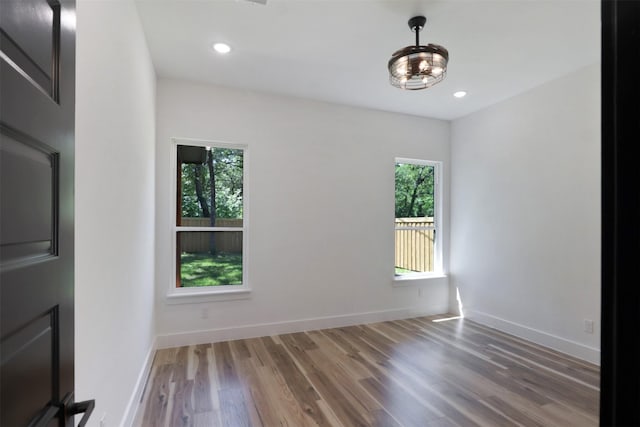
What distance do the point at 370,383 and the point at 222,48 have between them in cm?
309

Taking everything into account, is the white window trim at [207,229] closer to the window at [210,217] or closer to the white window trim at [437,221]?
the window at [210,217]

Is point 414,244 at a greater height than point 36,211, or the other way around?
point 36,211

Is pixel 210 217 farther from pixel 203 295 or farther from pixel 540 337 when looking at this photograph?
pixel 540 337

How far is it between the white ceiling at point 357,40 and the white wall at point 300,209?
360mm

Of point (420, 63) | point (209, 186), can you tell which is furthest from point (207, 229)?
point (420, 63)

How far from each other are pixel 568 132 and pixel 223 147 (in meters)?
3.66

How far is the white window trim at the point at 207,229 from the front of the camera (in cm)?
333

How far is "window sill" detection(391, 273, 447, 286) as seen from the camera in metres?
4.28

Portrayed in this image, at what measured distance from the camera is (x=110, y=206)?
159 cm

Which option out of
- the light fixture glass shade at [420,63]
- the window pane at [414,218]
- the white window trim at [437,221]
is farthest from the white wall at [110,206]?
the white window trim at [437,221]

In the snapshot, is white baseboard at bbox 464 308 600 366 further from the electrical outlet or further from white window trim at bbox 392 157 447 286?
white window trim at bbox 392 157 447 286

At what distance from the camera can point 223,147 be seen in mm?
3586

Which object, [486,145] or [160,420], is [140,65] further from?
[486,145]

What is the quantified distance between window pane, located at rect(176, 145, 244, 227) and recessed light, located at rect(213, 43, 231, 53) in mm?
1136
